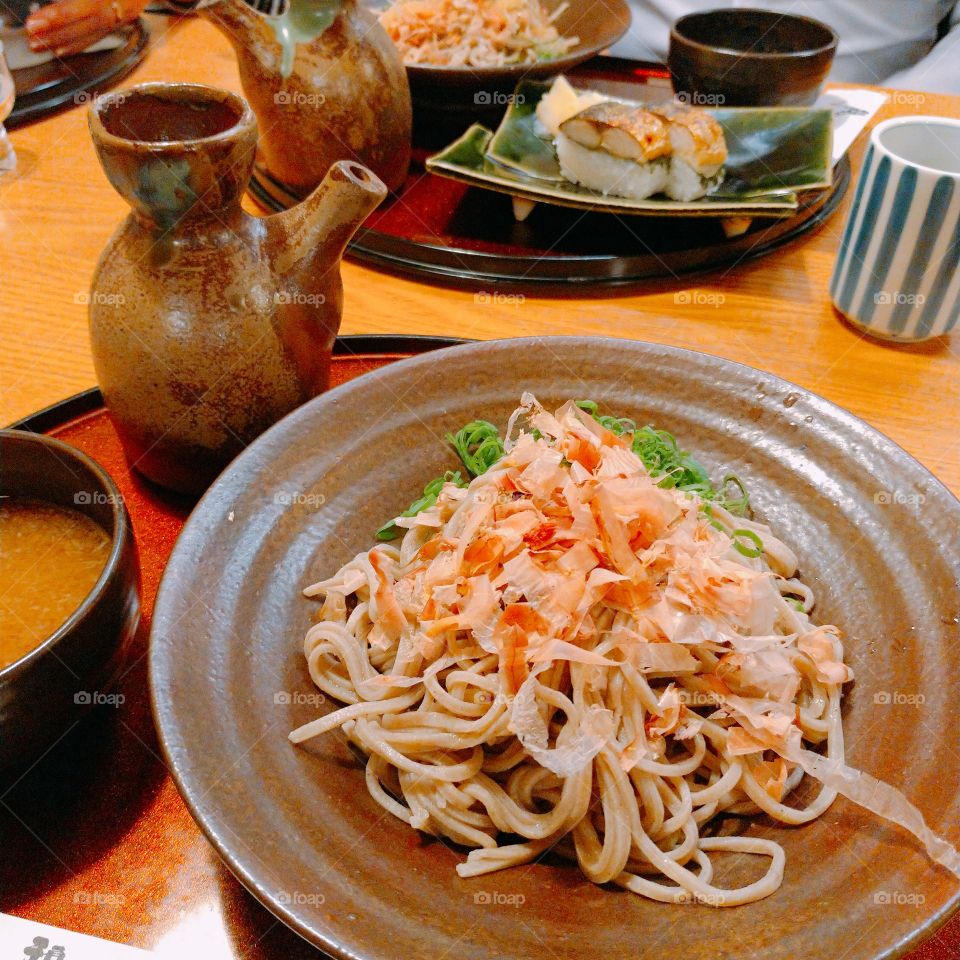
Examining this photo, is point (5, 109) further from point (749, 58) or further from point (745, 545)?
point (745, 545)

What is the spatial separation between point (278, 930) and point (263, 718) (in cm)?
29

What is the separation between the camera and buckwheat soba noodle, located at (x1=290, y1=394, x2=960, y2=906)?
1.32 m

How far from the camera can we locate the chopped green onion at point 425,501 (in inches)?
69.3

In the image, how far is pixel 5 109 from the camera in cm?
318

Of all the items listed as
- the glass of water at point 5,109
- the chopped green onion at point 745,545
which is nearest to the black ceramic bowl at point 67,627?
the chopped green onion at point 745,545

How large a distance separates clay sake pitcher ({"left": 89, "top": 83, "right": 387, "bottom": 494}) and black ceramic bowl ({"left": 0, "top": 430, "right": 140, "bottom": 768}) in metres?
0.31

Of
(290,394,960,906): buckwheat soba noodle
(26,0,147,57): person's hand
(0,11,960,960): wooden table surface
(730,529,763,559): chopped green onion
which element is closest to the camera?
(290,394,960,906): buckwheat soba noodle

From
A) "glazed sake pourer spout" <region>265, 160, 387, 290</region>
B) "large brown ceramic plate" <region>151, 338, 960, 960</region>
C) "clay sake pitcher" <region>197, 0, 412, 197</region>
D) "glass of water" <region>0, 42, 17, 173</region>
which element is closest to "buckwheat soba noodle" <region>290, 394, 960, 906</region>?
"large brown ceramic plate" <region>151, 338, 960, 960</region>

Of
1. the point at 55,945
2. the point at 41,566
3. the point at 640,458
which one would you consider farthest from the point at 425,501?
the point at 55,945

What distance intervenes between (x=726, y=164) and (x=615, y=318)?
32.8 inches

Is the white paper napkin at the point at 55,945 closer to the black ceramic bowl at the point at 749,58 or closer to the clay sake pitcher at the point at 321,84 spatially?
the clay sake pitcher at the point at 321,84

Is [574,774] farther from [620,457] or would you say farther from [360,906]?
[620,457]

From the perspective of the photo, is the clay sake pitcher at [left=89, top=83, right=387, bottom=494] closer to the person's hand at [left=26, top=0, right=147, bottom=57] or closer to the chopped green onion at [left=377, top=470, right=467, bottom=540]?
the chopped green onion at [left=377, top=470, right=467, bottom=540]

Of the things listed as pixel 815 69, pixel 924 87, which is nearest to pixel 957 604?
pixel 815 69
